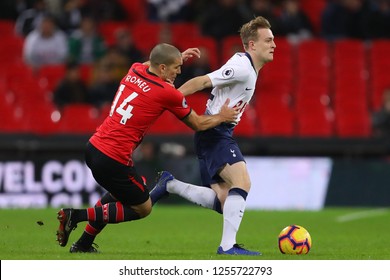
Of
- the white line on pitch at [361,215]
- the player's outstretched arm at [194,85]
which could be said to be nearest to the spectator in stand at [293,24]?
the white line on pitch at [361,215]

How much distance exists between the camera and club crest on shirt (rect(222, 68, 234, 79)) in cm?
964

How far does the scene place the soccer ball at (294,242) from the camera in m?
9.77

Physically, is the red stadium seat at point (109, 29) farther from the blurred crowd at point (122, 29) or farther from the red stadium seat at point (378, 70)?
the red stadium seat at point (378, 70)

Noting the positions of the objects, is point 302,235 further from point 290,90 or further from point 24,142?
point 290,90

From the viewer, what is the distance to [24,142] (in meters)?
17.9

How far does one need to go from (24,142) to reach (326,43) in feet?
21.5

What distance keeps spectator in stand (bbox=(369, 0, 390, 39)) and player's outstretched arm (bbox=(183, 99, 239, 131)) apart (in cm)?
1233

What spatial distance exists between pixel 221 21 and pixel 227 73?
1125 centimetres

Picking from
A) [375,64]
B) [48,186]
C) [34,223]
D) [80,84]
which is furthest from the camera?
[375,64]

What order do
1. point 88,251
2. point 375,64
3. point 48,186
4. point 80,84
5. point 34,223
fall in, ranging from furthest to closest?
point 375,64
point 80,84
point 48,186
point 34,223
point 88,251

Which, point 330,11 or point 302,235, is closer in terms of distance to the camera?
point 302,235

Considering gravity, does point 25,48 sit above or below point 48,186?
above

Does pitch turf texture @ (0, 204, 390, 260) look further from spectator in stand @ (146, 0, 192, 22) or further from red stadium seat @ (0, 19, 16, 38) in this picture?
red stadium seat @ (0, 19, 16, 38)

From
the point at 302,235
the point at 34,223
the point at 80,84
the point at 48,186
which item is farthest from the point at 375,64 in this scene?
the point at 302,235
